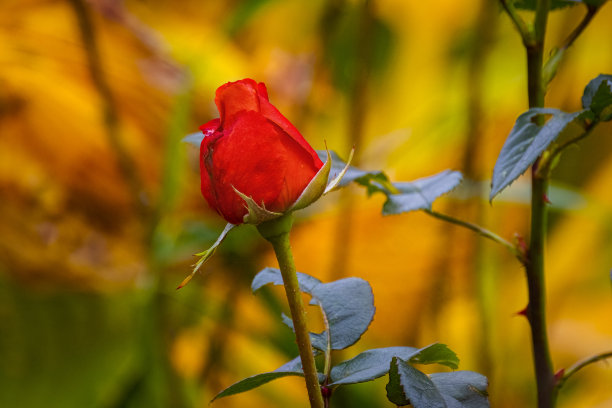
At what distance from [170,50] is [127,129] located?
0.15 meters

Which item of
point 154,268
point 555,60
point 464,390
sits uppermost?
point 154,268

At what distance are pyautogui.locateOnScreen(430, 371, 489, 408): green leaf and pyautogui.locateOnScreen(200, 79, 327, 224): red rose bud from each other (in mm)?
75

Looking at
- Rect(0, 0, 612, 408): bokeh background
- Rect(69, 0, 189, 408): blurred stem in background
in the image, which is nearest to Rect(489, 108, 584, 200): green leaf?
Rect(69, 0, 189, 408): blurred stem in background

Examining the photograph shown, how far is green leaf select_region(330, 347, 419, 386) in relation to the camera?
0.19 meters

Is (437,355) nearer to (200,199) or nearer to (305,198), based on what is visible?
(305,198)

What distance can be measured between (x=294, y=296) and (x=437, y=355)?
5 cm

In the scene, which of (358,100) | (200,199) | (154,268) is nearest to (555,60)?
(358,100)

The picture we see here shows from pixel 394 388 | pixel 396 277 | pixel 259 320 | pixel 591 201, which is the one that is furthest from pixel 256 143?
pixel 259 320

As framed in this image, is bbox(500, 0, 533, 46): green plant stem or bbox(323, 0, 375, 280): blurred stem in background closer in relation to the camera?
bbox(500, 0, 533, 46): green plant stem

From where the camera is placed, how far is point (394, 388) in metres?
0.18

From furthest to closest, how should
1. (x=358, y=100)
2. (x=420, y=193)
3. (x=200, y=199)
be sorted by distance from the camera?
(x=200, y=199) → (x=358, y=100) → (x=420, y=193)

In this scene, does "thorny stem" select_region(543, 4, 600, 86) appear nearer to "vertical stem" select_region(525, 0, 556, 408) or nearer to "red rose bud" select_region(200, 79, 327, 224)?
"vertical stem" select_region(525, 0, 556, 408)

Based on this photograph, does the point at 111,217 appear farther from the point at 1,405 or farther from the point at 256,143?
the point at 256,143

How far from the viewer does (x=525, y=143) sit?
8.4 inches
